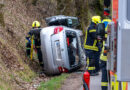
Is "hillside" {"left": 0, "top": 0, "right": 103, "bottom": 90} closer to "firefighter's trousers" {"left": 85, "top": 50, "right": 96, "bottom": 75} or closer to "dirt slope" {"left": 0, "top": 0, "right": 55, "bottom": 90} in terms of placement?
"dirt slope" {"left": 0, "top": 0, "right": 55, "bottom": 90}

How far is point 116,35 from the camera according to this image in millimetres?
3520

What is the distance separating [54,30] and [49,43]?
0.53 metres

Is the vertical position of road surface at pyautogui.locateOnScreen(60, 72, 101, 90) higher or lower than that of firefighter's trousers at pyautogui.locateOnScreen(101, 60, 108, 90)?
lower

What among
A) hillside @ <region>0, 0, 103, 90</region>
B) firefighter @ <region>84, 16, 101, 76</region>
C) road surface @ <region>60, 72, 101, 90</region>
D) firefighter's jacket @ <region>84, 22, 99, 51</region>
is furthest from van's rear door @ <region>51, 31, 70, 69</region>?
firefighter's jacket @ <region>84, 22, 99, 51</region>

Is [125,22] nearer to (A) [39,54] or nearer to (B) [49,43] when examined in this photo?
(B) [49,43]

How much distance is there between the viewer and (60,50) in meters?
10.6

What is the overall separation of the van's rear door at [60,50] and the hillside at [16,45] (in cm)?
87

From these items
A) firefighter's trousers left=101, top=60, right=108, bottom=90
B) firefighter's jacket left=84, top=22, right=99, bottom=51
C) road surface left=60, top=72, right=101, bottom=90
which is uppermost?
firefighter's jacket left=84, top=22, right=99, bottom=51

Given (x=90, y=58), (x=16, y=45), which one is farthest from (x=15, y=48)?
(x=90, y=58)

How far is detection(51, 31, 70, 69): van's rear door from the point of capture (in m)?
10.6

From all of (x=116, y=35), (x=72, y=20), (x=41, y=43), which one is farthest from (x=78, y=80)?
(x=116, y=35)

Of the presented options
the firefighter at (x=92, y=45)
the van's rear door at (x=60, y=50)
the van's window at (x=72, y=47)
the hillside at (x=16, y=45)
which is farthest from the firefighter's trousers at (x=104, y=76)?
the van's window at (x=72, y=47)

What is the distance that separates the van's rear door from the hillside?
87 centimetres

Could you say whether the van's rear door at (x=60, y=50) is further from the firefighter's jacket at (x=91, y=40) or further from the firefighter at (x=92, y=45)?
the firefighter's jacket at (x=91, y=40)
